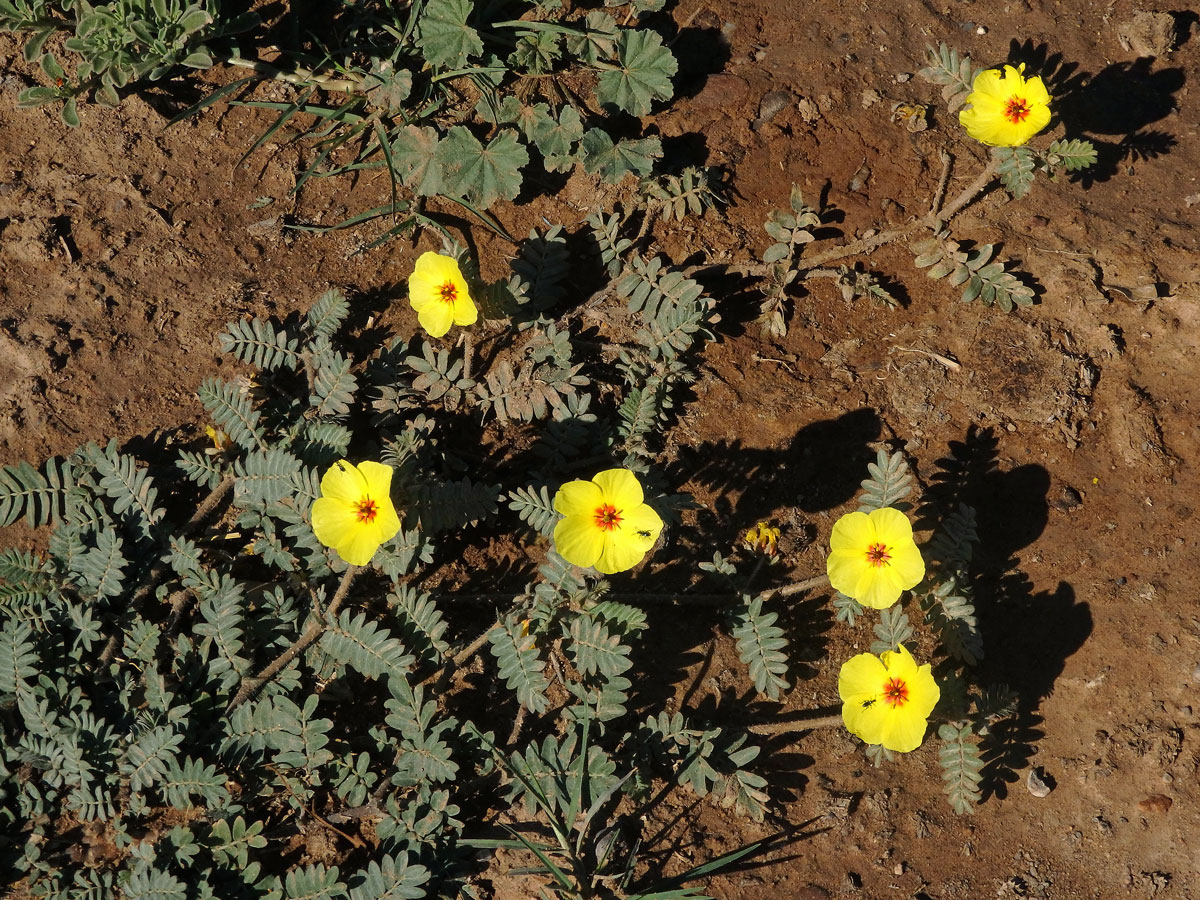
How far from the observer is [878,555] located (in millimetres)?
2906

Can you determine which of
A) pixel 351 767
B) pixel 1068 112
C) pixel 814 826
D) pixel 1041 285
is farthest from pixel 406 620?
pixel 1068 112

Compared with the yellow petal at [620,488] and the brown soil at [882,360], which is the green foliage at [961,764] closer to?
the brown soil at [882,360]

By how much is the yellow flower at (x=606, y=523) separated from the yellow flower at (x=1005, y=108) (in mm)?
1862

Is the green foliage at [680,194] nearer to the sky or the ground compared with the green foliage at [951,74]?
nearer to the ground

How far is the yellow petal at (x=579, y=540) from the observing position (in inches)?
112

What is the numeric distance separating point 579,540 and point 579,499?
126mm

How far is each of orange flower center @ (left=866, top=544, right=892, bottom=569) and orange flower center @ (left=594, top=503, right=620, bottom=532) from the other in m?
0.80

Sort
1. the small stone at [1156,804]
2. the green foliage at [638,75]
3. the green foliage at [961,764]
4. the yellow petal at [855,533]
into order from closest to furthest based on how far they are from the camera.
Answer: the yellow petal at [855,533]
the green foliage at [961,764]
the small stone at [1156,804]
the green foliage at [638,75]

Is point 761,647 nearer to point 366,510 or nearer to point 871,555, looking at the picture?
point 871,555

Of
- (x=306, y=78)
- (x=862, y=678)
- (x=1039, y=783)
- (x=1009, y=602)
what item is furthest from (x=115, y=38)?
(x=1039, y=783)

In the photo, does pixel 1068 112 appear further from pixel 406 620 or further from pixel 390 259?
pixel 406 620

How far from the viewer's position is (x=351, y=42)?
12.7 feet

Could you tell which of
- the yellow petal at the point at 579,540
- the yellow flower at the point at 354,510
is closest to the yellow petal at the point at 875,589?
the yellow petal at the point at 579,540

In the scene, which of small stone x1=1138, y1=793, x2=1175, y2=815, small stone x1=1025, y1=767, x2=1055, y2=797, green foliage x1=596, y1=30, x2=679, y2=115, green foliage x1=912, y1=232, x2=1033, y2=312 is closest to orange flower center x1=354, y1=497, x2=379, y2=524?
green foliage x1=596, y1=30, x2=679, y2=115
